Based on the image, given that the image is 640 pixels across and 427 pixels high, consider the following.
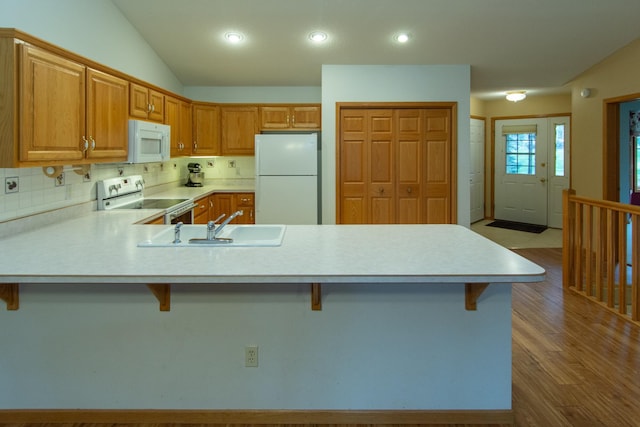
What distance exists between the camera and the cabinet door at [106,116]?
3.05 m

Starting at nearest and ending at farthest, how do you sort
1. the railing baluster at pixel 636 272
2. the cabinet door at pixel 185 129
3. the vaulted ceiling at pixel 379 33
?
the railing baluster at pixel 636 272 → the vaulted ceiling at pixel 379 33 → the cabinet door at pixel 185 129

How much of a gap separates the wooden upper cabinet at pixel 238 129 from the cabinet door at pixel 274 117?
0.29 feet

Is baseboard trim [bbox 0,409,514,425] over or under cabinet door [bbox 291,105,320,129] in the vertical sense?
under

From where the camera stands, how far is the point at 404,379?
2229 millimetres

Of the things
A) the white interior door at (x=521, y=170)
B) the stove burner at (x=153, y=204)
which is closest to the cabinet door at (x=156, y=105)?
the stove burner at (x=153, y=204)

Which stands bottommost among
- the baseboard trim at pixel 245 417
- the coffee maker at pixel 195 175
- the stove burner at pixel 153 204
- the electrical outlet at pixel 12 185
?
the baseboard trim at pixel 245 417

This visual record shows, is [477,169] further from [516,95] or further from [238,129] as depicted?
[238,129]

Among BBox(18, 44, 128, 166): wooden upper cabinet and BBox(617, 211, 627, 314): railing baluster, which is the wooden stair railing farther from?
BBox(18, 44, 128, 166): wooden upper cabinet

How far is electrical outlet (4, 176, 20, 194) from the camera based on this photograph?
2.74 meters

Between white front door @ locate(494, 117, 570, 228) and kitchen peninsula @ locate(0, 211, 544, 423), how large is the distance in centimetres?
644

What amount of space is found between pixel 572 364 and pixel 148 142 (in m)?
3.52

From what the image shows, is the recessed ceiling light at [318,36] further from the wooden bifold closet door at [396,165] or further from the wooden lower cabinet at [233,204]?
the wooden lower cabinet at [233,204]

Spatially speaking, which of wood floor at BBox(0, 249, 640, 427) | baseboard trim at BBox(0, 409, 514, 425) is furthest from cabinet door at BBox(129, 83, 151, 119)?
wood floor at BBox(0, 249, 640, 427)

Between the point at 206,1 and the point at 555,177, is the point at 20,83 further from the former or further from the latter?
the point at 555,177
